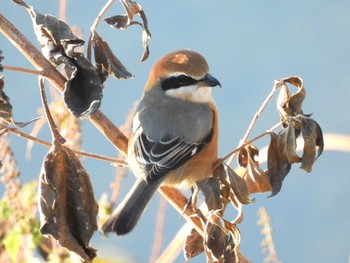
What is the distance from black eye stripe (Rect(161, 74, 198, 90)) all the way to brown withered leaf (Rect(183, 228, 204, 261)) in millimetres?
618

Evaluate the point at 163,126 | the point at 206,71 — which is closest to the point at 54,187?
the point at 163,126

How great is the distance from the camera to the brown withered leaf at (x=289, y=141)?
4.34 ft

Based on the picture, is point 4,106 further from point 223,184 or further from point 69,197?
point 223,184

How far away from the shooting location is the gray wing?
1702 millimetres

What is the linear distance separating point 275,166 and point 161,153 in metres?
0.44

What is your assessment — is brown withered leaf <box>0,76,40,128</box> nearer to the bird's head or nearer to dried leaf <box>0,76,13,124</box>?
dried leaf <box>0,76,13,124</box>

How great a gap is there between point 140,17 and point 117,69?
115 millimetres

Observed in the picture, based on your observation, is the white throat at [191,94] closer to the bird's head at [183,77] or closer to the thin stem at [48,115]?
the bird's head at [183,77]

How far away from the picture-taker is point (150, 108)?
1.89m

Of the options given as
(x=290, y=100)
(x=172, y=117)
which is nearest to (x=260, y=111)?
(x=290, y=100)

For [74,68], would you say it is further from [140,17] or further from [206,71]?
[206,71]

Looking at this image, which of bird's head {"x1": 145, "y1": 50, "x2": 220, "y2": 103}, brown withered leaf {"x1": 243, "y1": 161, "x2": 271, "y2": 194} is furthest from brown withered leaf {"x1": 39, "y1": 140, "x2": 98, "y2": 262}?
bird's head {"x1": 145, "y1": 50, "x2": 220, "y2": 103}

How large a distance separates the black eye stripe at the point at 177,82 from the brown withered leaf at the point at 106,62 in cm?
61

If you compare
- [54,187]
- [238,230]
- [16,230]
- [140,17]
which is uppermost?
[140,17]
